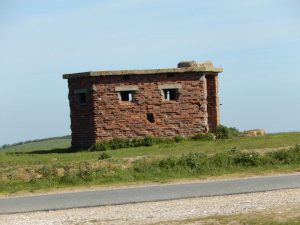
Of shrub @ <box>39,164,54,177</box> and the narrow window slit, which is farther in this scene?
the narrow window slit

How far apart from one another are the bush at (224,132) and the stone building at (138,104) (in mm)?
585

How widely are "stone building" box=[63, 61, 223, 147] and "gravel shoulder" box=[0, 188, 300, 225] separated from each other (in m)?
14.7

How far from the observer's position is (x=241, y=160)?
19234 millimetres

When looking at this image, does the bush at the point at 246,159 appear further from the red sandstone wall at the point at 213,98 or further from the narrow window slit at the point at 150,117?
the red sandstone wall at the point at 213,98

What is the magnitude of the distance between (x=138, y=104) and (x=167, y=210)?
638 inches

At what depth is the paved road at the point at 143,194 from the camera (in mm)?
13883

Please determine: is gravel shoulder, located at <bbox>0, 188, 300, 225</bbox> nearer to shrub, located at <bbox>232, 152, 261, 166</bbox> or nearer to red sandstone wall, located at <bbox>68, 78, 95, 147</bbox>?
shrub, located at <bbox>232, 152, 261, 166</bbox>

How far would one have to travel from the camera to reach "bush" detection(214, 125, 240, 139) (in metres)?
28.9

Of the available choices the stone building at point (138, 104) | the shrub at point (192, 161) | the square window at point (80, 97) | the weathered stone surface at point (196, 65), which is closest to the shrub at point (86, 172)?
the shrub at point (192, 161)

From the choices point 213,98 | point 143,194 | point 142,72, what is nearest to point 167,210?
point 143,194

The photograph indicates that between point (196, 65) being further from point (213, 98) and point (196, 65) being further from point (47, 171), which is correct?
point (47, 171)

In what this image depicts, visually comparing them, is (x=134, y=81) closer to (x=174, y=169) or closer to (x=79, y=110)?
(x=79, y=110)

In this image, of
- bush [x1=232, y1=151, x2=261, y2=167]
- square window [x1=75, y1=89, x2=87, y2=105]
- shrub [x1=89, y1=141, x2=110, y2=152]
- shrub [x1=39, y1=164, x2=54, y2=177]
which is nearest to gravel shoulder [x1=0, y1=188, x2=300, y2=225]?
bush [x1=232, y1=151, x2=261, y2=167]

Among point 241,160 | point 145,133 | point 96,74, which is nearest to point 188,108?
point 145,133
